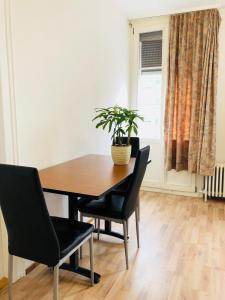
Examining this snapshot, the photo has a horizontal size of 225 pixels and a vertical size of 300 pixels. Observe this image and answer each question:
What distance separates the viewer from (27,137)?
7.11ft

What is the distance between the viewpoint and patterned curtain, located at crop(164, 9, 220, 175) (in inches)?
144

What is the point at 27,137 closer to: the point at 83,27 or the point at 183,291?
the point at 83,27

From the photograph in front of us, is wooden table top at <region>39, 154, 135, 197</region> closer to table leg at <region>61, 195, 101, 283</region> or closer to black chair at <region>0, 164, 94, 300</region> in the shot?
table leg at <region>61, 195, 101, 283</region>

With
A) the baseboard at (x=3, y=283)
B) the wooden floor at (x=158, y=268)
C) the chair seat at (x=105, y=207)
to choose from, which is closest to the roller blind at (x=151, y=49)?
the wooden floor at (x=158, y=268)

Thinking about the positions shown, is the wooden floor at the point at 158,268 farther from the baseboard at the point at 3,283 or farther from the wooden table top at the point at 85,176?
the wooden table top at the point at 85,176

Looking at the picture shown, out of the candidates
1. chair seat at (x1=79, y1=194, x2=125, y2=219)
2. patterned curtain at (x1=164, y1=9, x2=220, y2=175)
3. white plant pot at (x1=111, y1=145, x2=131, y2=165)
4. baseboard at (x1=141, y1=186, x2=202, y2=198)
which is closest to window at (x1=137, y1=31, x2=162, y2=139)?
patterned curtain at (x1=164, y1=9, x2=220, y2=175)

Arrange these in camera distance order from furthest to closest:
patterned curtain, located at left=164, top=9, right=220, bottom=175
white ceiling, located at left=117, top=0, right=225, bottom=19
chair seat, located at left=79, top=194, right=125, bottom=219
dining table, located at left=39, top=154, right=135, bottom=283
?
1. patterned curtain, located at left=164, top=9, right=220, bottom=175
2. white ceiling, located at left=117, top=0, right=225, bottom=19
3. chair seat, located at left=79, top=194, right=125, bottom=219
4. dining table, located at left=39, top=154, right=135, bottom=283

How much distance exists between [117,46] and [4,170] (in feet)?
9.59

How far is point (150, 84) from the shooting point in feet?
14.1

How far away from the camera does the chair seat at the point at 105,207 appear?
2260 mm

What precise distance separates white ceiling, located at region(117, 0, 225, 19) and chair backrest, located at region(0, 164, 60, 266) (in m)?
3.09

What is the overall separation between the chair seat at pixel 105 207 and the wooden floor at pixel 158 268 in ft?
1.56

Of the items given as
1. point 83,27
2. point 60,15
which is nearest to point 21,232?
point 60,15

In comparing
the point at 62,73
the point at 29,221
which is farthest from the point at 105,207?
the point at 62,73
